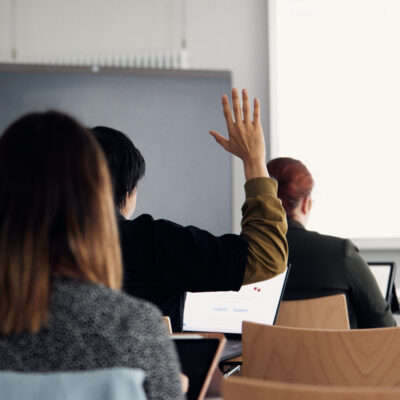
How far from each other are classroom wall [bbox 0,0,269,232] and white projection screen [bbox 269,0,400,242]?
0.18m

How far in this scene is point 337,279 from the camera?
2.40 m

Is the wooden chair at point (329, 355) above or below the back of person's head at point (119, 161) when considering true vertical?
below

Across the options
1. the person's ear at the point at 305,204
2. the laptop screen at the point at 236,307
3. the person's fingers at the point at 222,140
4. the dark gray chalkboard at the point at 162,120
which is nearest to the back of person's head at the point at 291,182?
the person's ear at the point at 305,204

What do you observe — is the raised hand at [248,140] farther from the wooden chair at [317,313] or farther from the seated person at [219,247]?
the wooden chair at [317,313]

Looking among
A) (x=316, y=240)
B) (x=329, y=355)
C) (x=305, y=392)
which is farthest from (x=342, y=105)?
(x=305, y=392)

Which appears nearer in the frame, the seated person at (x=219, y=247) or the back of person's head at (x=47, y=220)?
the back of person's head at (x=47, y=220)

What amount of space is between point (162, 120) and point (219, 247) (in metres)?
3.02

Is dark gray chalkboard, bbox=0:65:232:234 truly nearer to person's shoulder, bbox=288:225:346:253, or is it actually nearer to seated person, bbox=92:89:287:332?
person's shoulder, bbox=288:225:346:253

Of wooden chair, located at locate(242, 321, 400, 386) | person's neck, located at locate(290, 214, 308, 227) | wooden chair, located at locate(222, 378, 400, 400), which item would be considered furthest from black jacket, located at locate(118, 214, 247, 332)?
person's neck, located at locate(290, 214, 308, 227)

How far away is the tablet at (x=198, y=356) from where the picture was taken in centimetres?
111

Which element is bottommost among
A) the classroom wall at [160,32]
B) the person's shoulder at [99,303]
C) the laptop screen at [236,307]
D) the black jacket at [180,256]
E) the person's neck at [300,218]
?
the laptop screen at [236,307]

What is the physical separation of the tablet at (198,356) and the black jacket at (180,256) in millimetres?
179

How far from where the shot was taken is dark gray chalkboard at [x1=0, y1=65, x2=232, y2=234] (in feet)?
13.7

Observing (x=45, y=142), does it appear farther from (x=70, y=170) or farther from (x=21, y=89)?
(x=21, y=89)
